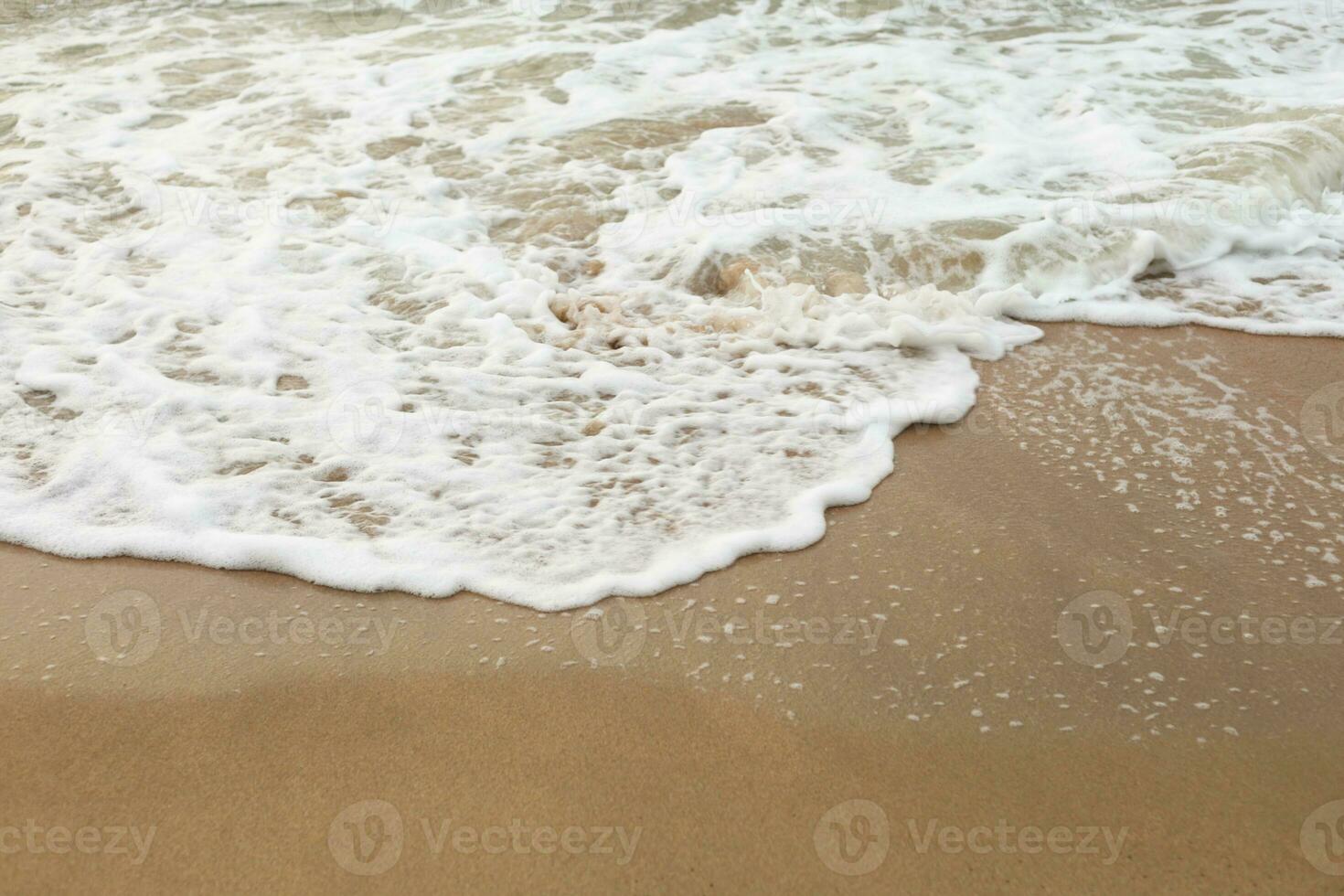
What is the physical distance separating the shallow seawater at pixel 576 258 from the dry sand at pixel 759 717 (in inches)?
7.8

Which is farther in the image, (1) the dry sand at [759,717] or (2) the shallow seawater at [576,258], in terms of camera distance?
(2) the shallow seawater at [576,258]

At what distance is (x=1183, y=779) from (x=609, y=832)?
1125 millimetres

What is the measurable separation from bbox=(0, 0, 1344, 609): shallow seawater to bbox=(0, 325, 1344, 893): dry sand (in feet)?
0.65

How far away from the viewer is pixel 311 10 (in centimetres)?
Answer: 828

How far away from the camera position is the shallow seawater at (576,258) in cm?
296

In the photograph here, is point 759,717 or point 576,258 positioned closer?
point 759,717

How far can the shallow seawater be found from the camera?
9.71ft

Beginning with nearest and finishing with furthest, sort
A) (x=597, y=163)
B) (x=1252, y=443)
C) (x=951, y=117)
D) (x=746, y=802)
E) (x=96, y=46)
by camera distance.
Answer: (x=746, y=802) → (x=1252, y=443) → (x=597, y=163) → (x=951, y=117) → (x=96, y=46)

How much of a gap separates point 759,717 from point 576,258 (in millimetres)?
2733

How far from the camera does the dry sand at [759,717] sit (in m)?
1.96

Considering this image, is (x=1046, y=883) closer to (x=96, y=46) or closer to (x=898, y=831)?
(x=898, y=831)

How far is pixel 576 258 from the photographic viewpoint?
4.53 meters

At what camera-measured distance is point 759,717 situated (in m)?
2.24

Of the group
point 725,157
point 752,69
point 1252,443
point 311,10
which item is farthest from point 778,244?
point 311,10
